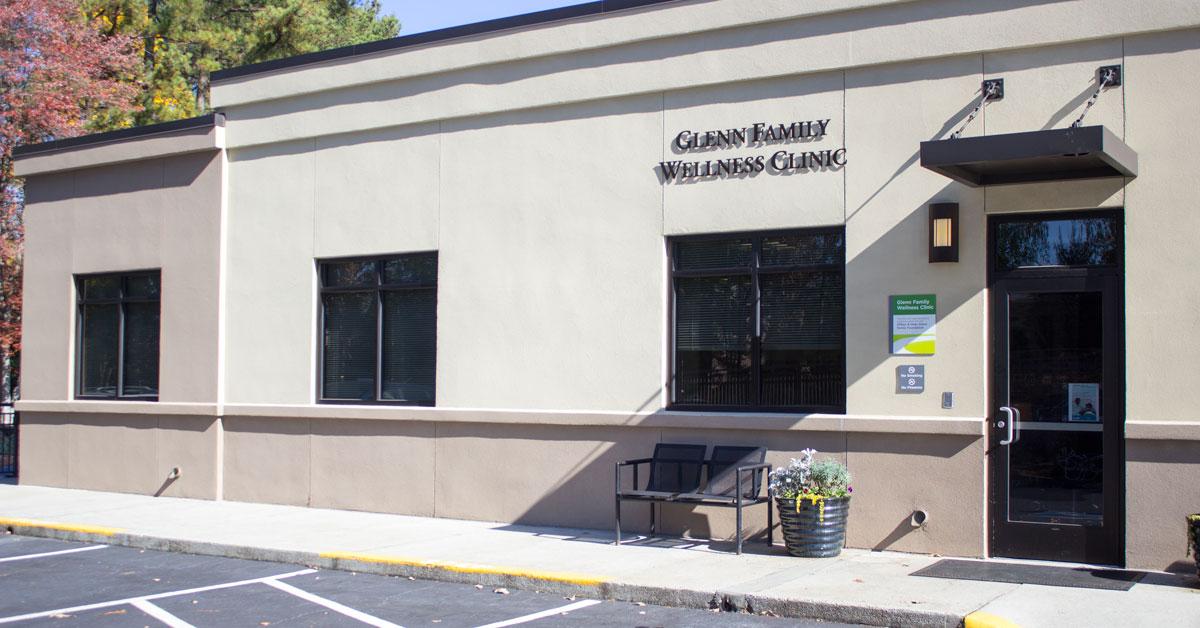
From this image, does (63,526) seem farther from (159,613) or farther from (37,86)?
(37,86)

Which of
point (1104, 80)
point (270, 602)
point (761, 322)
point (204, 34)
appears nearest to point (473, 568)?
point (270, 602)

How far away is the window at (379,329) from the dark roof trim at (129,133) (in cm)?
270

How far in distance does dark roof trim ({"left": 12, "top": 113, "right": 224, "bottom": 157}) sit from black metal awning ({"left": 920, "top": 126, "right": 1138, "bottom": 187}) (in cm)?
954

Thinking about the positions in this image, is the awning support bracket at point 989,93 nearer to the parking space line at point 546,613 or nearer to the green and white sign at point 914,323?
the green and white sign at point 914,323

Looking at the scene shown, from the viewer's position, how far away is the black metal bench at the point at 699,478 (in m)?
10.0

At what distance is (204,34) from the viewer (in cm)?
3003

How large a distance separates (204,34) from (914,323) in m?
25.7

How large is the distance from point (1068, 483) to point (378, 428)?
25.1ft

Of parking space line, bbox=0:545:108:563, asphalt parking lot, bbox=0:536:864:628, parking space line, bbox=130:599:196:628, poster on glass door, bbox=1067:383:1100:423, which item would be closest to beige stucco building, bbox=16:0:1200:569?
poster on glass door, bbox=1067:383:1100:423

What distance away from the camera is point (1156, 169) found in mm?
8953

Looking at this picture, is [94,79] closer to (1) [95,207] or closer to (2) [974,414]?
(1) [95,207]

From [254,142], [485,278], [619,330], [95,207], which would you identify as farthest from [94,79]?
[619,330]

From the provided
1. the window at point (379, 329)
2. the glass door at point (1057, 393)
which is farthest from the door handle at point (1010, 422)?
the window at point (379, 329)

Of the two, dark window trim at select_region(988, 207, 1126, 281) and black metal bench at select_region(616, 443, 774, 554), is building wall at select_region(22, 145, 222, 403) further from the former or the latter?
dark window trim at select_region(988, 207, 1126, 281)
